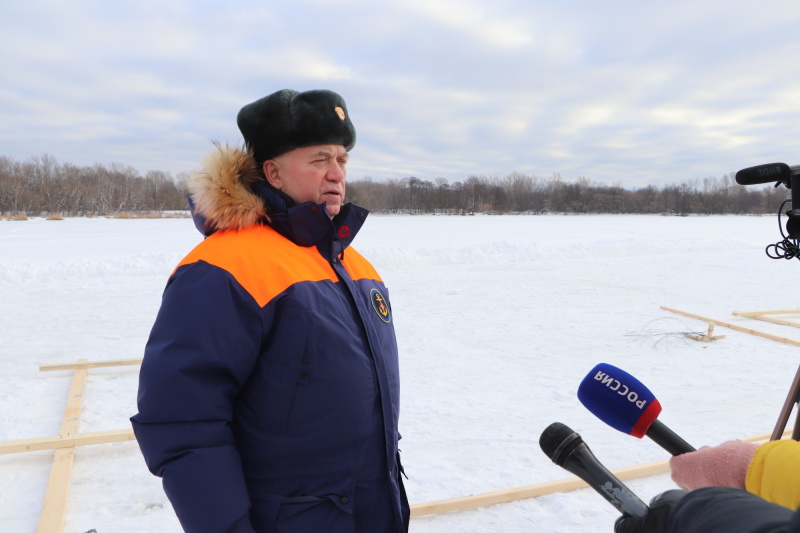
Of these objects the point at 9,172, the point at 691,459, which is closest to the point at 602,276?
the point at 691,459

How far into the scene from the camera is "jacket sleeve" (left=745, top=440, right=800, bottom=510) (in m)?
0.87

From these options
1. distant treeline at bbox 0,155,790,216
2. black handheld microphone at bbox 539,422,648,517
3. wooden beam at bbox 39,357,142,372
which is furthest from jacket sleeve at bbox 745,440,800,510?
distant treeline at bbox 0,155,790,216

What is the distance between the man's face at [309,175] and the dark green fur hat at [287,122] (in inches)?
1.0

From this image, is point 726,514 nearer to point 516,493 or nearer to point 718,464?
point 718,464

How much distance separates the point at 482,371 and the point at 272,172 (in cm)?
417

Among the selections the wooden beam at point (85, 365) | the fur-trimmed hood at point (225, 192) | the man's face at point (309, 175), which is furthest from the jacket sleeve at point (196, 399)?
the wooden beam at point (85, 365)

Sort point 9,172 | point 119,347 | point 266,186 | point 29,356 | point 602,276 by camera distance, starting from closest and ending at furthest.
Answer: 1. point 266,186
2. point 29,356
3. point 119,347
4. point 602,276
5. point 9,172

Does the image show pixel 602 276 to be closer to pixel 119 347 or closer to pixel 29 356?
pixel 119 347

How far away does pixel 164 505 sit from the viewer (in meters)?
2.98

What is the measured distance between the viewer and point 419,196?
2899 inches

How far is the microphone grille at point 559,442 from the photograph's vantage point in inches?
35.3

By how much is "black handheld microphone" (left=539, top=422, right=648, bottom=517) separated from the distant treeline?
60.2 m

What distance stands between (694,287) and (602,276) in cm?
195

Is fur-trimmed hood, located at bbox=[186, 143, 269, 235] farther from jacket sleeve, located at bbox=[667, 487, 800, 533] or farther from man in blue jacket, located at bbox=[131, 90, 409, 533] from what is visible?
jacket sleeve, located at bbox=[667, 487, 800, 533]
